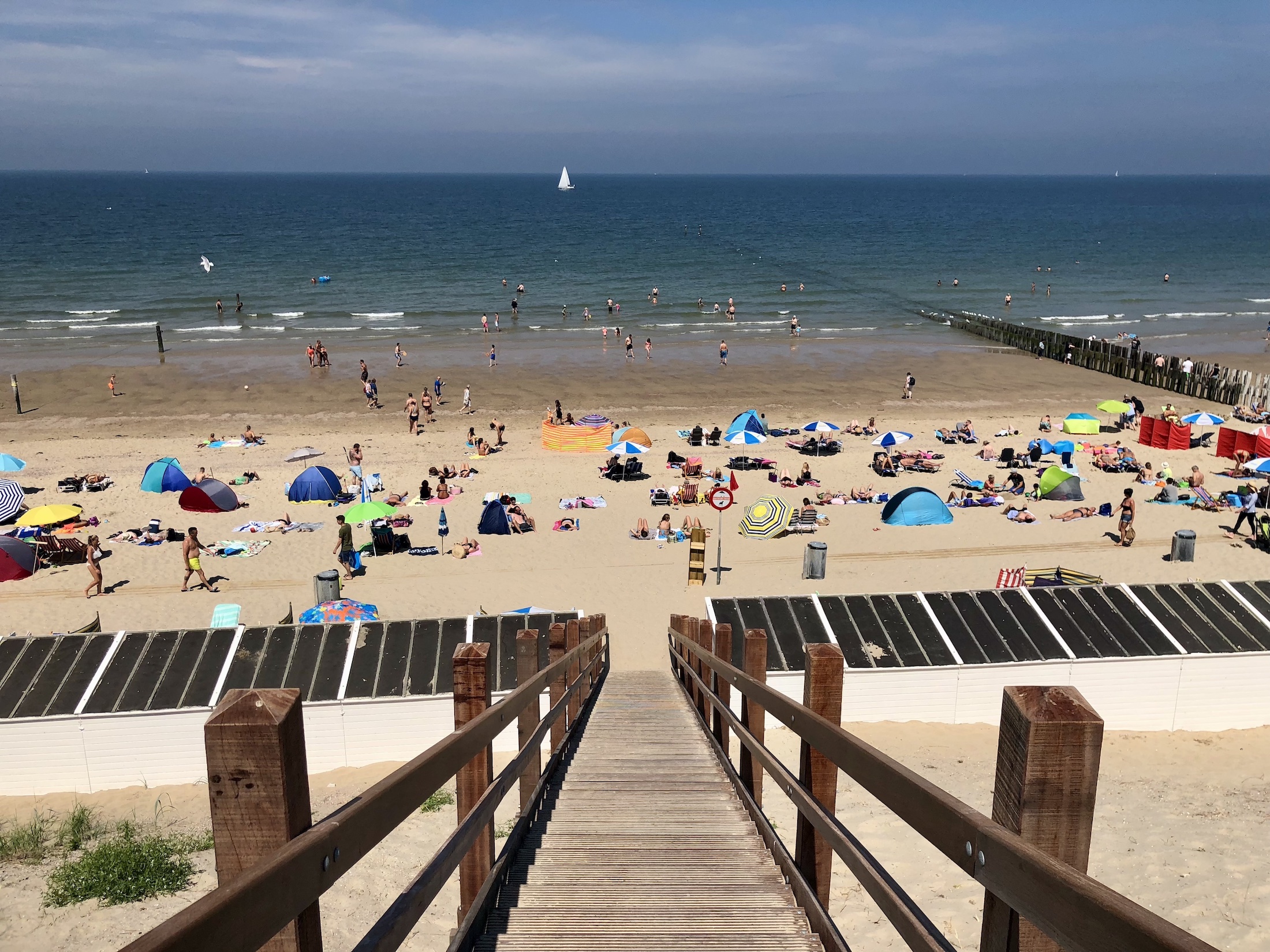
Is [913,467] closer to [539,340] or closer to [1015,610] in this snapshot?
[1015,610]

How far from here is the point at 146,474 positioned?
80.1ft

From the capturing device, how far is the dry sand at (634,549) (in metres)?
8.41

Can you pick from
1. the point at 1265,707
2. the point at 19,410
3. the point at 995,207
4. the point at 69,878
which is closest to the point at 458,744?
the point at 69,878

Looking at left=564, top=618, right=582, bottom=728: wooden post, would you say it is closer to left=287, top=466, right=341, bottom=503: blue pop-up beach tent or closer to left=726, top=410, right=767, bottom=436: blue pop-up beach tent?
left=287, top=466, right=341, bottom=503: blue pop-up beach tent

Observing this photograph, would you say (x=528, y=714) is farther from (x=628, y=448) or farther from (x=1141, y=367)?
(x=1141, y=367)

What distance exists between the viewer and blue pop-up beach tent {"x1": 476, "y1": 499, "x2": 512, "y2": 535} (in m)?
21.6

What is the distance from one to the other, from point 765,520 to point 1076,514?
746 centimetres

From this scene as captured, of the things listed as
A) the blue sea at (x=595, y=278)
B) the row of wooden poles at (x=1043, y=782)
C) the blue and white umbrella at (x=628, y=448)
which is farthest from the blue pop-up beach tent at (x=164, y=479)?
the row of wooden poles at (x=1043, y=782)

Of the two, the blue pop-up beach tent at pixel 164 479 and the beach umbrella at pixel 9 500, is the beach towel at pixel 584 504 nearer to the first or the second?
the blue pop-up beach tent at pixel 164 479

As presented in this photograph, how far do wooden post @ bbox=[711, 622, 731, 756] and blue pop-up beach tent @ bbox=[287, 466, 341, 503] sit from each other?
1884cm

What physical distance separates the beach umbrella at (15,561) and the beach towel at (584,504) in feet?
36.4

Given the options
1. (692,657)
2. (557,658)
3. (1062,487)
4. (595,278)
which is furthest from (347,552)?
(595,278)

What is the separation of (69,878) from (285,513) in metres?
15.6

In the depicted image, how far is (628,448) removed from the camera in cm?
2520
